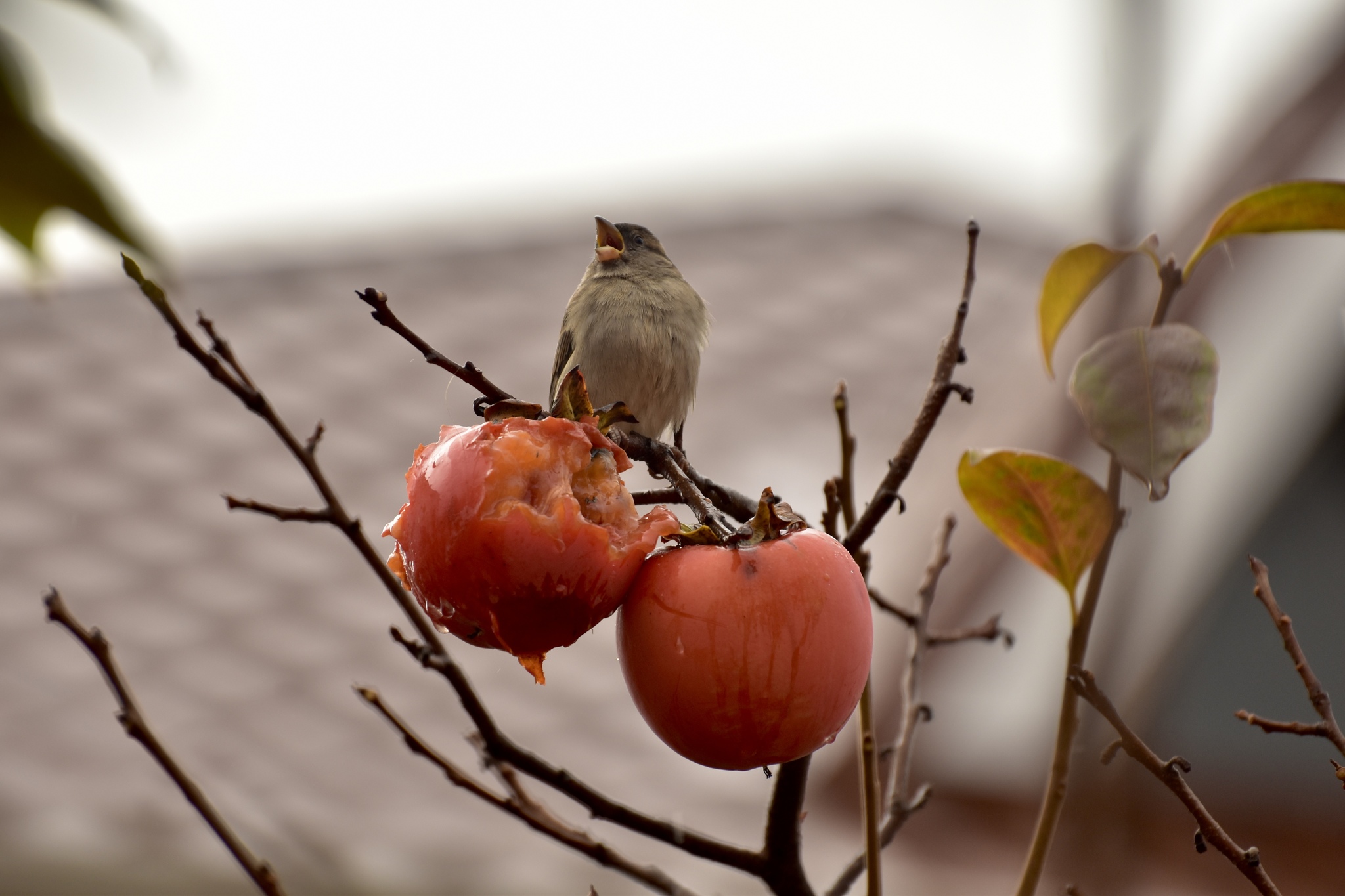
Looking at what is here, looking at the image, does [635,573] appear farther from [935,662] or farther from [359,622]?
[359,622]

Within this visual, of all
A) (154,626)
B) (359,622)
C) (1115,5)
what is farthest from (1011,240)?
(1115,5)

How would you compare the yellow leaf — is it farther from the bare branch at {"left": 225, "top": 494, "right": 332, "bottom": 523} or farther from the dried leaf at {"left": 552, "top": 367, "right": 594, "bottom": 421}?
the bare branch at {"left": 225, "top": 494, "right": 332, "bottom": 523}

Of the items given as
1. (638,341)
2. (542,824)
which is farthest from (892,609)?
(638,341)

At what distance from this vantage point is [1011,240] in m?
6.43

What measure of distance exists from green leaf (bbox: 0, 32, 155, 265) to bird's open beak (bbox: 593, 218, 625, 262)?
0.97 m

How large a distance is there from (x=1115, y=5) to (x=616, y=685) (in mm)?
3272

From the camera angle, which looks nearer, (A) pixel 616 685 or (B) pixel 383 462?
(A) pixel 616 685

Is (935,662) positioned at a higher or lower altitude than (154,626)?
lower

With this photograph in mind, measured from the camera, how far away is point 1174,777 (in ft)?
2.95

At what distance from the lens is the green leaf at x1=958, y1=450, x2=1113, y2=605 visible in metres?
1.09

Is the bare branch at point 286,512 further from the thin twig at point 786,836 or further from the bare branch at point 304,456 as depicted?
the thin twig at point 786,836

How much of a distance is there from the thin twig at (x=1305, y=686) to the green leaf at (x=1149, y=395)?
202mm

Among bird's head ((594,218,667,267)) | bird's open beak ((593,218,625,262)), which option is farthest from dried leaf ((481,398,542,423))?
bird's head ((594,218,667,267))

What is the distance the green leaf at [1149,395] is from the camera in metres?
0.95
